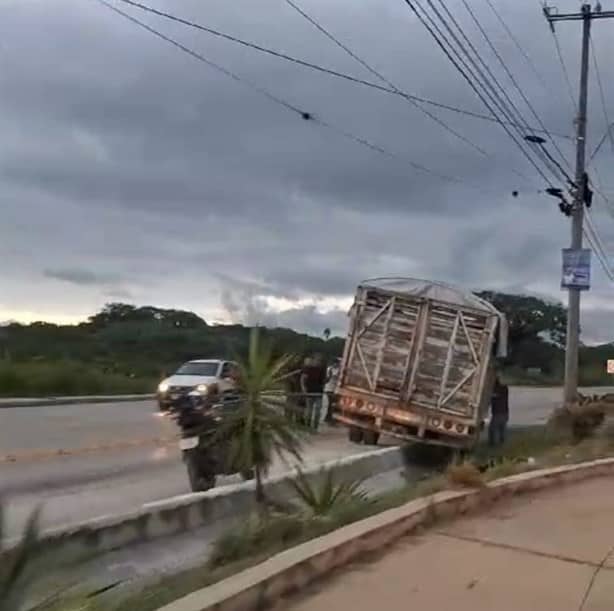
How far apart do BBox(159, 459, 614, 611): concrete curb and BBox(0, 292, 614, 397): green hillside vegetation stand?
2.06 meters

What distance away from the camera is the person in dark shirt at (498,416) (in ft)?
72.1

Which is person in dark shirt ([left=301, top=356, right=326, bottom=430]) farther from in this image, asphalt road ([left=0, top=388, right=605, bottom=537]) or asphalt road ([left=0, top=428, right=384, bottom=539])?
asphalt road ([left=0, top=428, right=384, bottom=539])

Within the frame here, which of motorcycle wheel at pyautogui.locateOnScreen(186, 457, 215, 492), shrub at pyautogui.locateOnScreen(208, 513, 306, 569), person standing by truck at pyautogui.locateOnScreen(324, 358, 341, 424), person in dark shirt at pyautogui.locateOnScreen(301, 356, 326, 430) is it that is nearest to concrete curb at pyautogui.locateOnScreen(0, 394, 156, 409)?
person in dark shirt at pyautogui.locateOnScreen(301, 356, 326, 430)

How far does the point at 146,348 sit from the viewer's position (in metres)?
61.4

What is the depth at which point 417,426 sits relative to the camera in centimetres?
1942

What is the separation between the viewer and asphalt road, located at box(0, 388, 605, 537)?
12.1 metres

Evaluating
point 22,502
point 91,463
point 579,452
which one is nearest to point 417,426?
point 579,452

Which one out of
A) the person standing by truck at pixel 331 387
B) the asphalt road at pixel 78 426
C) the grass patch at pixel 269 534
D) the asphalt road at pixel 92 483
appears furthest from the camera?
the person standing by truck at pixel 331 387

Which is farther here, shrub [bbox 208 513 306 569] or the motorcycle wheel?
the motorcycle wheel

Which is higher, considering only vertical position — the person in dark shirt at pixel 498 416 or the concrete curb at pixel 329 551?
the person in dark shirt at pixel 498 416

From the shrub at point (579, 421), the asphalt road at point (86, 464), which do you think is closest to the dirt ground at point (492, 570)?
the asphalt road at point (86, 464)

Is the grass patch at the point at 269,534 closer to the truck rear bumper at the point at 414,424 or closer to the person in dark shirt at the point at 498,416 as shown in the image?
the truck rear bumper at the point at 414,424

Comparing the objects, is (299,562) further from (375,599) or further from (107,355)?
(107,355)

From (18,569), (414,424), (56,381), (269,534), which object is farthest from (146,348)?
(18,569)
